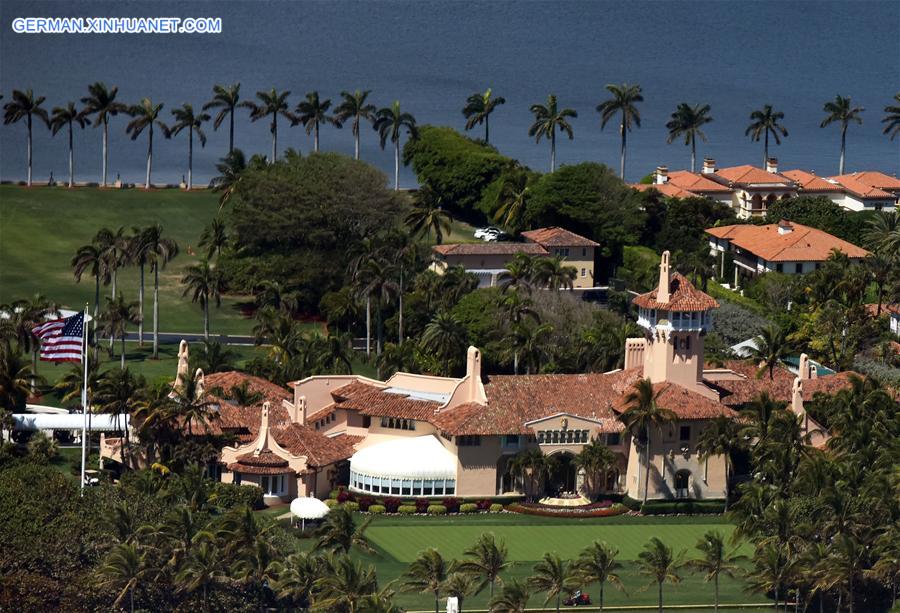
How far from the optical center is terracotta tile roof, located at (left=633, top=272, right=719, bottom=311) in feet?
427

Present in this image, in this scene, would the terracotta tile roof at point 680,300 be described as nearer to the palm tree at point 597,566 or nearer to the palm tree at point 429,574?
the palm tree at point 597,566

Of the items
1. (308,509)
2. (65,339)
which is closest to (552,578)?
(308,509)

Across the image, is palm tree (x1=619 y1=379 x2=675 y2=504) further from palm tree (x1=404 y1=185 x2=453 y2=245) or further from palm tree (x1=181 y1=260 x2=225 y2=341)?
palm tree (x1=404 y1=185 x2=453 y2=245)

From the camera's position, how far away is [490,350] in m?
144

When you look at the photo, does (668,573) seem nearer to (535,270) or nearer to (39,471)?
(39,471)

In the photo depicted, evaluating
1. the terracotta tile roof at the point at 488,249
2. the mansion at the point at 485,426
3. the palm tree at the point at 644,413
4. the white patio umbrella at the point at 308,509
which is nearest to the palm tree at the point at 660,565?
the white patio umbrella at the point at 308,509

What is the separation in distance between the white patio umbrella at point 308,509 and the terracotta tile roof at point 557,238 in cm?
6267

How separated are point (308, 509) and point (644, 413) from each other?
20.5 meters

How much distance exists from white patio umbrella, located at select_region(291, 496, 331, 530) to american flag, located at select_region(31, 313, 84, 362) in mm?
14359

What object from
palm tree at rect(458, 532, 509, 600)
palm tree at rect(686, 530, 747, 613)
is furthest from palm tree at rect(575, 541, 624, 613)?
palm tree at rect(686, 530, 747, 613)

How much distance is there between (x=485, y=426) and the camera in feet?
413

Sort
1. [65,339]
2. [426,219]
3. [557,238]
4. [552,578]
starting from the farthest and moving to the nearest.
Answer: [557,238] → [426,219] → [65,339] → [552,578]

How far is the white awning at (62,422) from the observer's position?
129375 millimetres

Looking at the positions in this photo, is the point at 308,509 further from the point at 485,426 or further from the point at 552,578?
the point at 552,578
